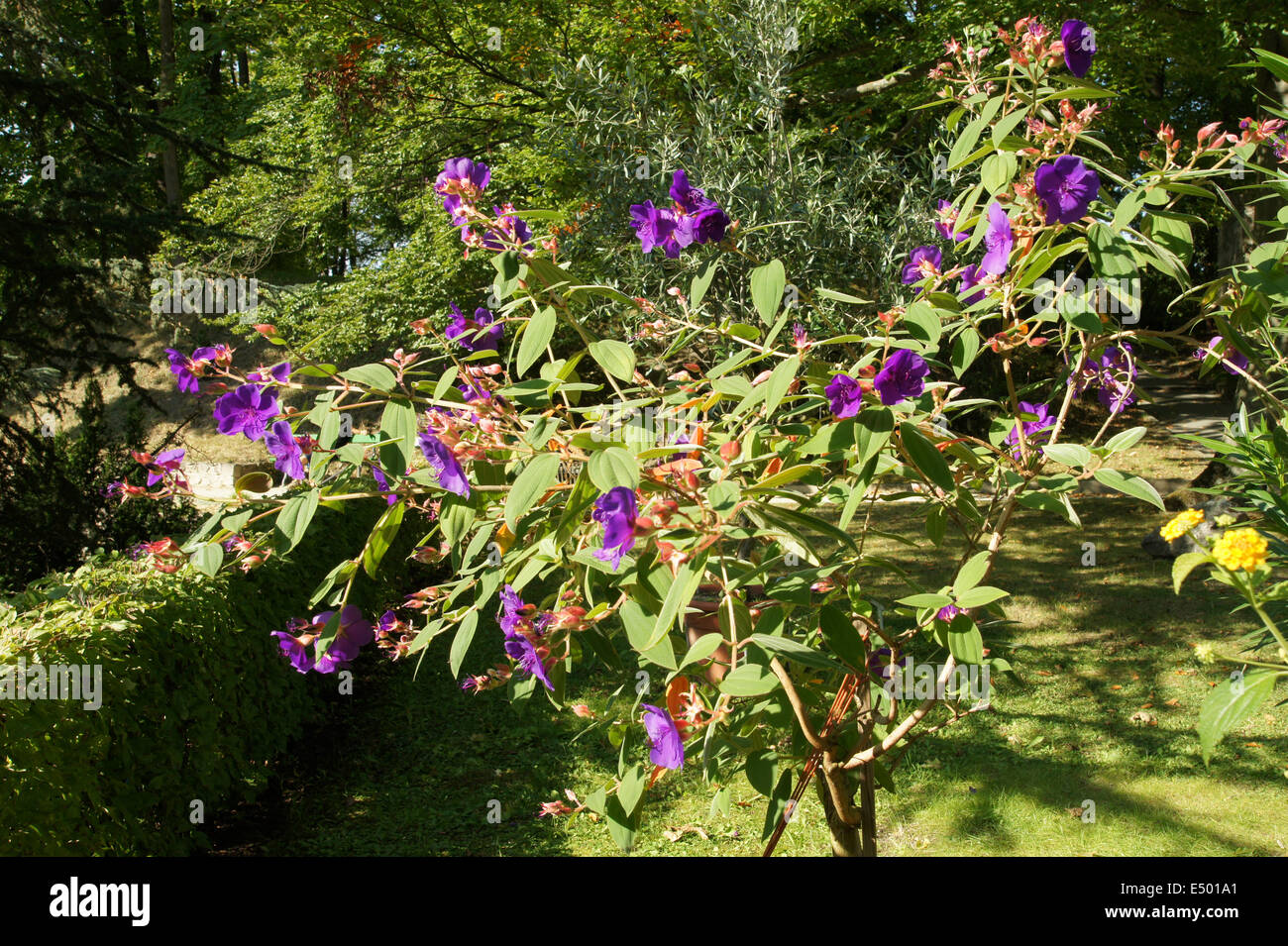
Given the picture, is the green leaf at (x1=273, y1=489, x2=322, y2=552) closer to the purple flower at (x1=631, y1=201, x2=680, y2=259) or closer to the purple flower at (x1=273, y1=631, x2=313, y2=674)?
the purple flower at (x1=273, y1=631, x2=313, y2=674)

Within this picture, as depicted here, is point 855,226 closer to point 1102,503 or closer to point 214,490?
point 1102,503

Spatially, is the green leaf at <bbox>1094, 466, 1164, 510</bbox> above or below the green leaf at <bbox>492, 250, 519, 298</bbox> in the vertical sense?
below

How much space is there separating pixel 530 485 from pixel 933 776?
135 inches

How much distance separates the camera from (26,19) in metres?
7.04

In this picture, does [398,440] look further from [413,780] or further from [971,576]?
[413,780]

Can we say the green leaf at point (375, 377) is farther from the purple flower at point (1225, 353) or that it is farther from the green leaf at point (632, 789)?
the purple flower at point (1225, 353)

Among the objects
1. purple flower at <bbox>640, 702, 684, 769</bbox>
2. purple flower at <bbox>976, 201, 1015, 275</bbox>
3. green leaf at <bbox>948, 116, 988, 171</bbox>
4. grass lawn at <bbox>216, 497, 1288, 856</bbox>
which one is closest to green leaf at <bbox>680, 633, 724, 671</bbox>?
Result: purple flower at <bbox>640, 702, 684, 769</bbox>

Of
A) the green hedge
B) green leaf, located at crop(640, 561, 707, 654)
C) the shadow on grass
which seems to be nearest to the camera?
green leaf, located at crop(640, 561, 707, 654)

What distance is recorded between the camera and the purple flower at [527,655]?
1592mm

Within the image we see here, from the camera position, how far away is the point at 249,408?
5.19 feet

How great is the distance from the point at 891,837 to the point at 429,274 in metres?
7.12

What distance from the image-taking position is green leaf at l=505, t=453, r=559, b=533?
1.28 metres

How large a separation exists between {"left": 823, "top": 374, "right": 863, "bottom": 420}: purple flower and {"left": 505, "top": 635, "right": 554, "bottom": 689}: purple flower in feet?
2.22

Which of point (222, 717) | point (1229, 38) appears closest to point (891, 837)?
point (222, 717)
